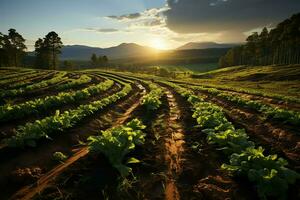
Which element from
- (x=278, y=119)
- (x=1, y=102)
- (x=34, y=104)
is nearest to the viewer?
(x=278, y=119)

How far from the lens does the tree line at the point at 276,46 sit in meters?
60.0

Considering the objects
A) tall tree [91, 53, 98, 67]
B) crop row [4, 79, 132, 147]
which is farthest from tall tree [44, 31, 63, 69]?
crop row [4, 79, 132, 147]

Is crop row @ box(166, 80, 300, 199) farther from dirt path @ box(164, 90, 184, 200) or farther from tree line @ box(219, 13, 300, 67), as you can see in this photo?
tree line @ box(219, 13, 300, 67)

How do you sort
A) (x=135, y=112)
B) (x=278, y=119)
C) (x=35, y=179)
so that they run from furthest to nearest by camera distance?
(x=135, y=112)
(x=278, y=119)
(x=35, y=179)

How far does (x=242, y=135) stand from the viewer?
783 centimetres

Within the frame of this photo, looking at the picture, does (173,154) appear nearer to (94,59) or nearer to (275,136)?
(275,136)

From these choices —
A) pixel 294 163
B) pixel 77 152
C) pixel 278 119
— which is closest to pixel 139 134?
pixel 77 152

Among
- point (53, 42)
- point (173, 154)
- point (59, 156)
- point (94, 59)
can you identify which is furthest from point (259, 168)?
point (94, 59)

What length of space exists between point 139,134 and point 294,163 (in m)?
4.90

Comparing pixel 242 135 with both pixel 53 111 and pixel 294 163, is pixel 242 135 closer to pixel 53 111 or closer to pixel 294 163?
pixel 294 163

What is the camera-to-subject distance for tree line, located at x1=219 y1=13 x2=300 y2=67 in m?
60.0

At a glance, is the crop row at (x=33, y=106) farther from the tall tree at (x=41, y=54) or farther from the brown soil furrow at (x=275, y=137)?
the tall tree at (x=41, y=54)

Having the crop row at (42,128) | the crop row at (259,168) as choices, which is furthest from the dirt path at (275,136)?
the crop row at (42,128)

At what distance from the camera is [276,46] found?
7638cm
